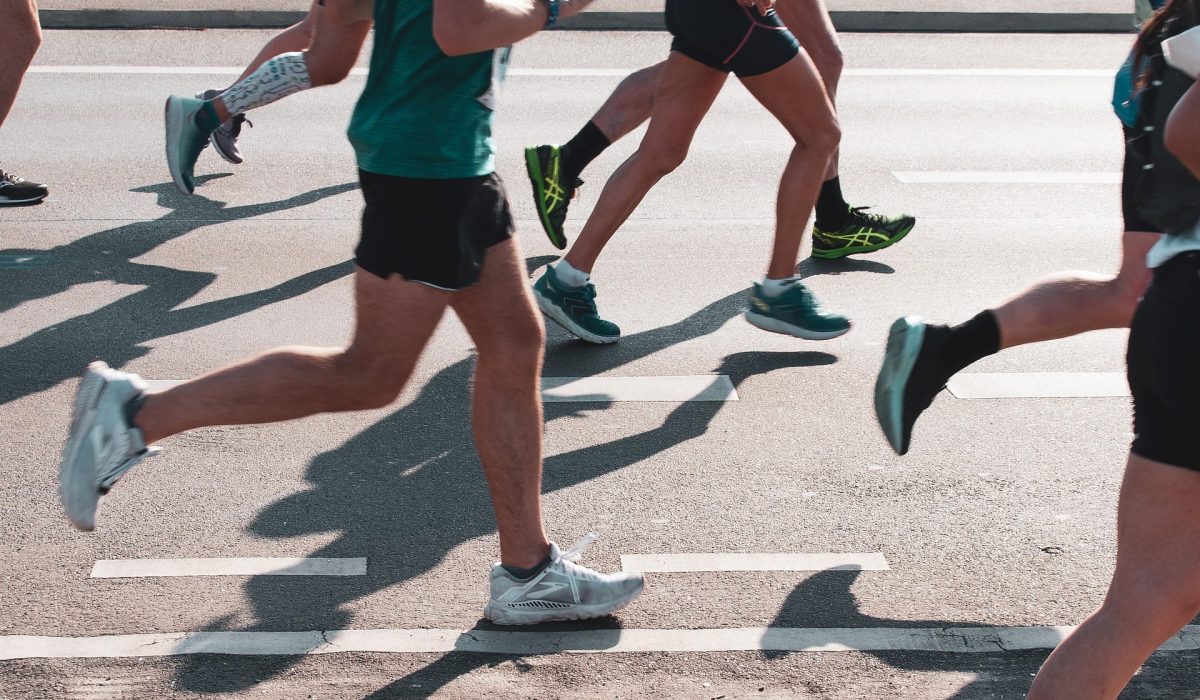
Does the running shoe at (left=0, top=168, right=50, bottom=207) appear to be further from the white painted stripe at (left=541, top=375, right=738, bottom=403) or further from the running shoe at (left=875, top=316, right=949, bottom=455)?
the running shoe at (left=875, top=316, right=949, bottom=455)

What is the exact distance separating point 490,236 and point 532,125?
5562 mm

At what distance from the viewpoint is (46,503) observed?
397 centimetres

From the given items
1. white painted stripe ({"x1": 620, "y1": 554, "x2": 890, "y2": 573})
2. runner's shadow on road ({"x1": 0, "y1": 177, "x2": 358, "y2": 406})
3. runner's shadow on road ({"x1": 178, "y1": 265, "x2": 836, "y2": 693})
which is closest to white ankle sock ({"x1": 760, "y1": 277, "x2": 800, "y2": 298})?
runner's shadow on road ({"x1": 178, "y1": 265, "x2": 836, "y2": 693})

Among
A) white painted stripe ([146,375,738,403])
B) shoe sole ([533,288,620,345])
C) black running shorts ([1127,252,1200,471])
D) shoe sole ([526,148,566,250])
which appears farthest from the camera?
shoe sole ([526,148,566,250])

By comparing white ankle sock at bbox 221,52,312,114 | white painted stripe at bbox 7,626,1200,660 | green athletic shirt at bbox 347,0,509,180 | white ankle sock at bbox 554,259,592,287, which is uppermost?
green athletic shirt at bbox 347,0,509,180

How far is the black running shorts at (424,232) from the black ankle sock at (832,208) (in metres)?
3.34

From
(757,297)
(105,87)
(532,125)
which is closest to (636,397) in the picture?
(757,297)

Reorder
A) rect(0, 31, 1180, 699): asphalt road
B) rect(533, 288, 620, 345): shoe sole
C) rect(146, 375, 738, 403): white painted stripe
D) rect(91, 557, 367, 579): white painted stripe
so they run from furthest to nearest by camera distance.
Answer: rect(533, 288, 620, 345): shoe sole
rect(146, 375, 738, 403): white painted stripe
rect(91, 557, 367, 579): white painted stripe
rect(0, 31, 1180, 699): asphalt road

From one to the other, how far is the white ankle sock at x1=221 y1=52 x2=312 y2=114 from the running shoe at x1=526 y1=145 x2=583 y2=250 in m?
1.22

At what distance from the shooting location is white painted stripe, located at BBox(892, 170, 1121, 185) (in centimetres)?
750

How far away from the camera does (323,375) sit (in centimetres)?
311

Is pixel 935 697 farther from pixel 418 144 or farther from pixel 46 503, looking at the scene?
pixel 46 503

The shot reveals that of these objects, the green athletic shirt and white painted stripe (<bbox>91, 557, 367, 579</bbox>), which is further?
white painted stripe (<bbox>91, 557, 367, 579</bbox>)

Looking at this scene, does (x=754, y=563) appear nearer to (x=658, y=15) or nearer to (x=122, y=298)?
(x=122, y=298)
